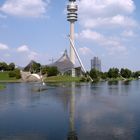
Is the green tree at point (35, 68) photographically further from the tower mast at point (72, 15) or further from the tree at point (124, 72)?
the tree at point (124, 72)

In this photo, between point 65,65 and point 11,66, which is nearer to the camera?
point 11,66

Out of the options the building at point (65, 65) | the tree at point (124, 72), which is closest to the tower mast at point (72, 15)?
the building at point (65, 65)

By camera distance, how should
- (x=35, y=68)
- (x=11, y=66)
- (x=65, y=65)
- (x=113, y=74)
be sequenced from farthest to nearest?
1. (x=65, y=65)
2. (x=35, y=68)
3. (x=11, y=66)
4. (x=113, y=74)

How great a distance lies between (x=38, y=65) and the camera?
134375mm

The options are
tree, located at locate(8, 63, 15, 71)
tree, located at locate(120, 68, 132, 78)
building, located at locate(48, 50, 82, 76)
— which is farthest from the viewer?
tree, located at locate(120, 68, 132, 78)

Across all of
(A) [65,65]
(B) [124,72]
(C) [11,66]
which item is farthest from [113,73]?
(C) [11,66]

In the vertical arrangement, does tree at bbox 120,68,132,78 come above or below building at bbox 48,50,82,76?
below

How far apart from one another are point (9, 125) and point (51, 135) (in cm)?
388

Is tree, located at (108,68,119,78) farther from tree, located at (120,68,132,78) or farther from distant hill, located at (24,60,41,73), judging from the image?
distant hill, located at (24,60,41,73)

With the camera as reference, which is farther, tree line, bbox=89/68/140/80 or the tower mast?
the tower mast

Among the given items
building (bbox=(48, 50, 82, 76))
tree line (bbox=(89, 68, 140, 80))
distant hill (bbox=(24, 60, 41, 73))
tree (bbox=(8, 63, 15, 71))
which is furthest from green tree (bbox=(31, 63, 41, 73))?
tree line (bbox=(89, 68, 140, 80))

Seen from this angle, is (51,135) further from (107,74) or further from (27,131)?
(107,74)

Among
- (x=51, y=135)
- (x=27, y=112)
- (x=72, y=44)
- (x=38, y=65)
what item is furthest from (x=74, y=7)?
(x=51, y=135)

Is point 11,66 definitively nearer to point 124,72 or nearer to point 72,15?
point 72,15
